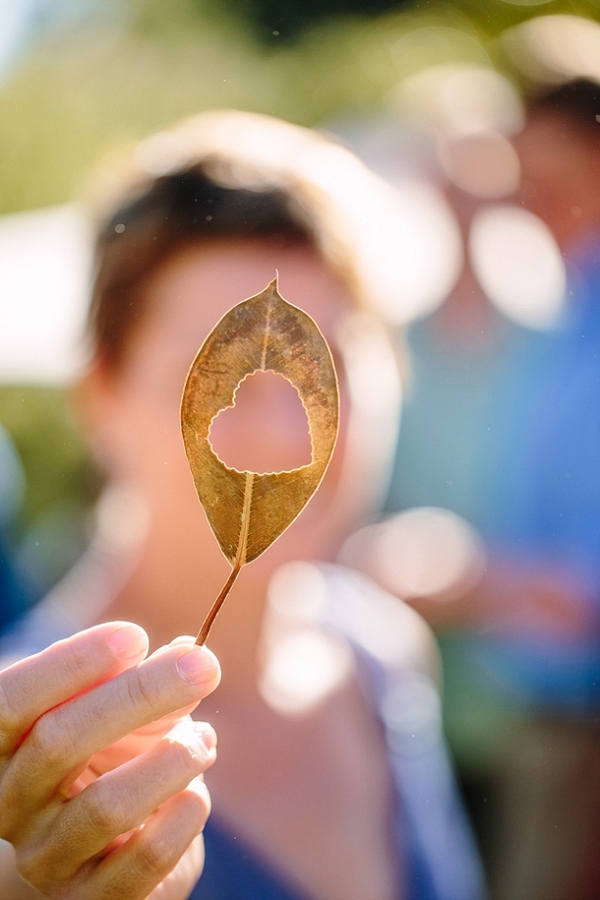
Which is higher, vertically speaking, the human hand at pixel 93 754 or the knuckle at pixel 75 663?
the knuckle at pixel 75 663

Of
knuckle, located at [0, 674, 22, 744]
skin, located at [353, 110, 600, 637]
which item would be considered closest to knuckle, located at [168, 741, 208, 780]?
knuckle, located at [0, 674, 22, 744]

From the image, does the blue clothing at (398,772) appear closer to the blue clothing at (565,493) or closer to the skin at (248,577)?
the skin at (248,577)

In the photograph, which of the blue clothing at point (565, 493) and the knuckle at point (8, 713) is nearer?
the knuckle at point (8, 713)

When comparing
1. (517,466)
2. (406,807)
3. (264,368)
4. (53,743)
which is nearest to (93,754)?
(53,743)

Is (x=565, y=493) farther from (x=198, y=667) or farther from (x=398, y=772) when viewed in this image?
(x=198, y=667)

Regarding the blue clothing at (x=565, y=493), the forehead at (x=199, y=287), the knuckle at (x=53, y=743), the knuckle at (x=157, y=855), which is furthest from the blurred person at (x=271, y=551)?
the blue clothing at (x=565, y=493)

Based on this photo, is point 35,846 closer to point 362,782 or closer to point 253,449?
point 253,449

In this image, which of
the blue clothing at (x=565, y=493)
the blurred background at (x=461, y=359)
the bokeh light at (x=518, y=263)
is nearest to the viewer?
the blue clothing at (x=565, y=493)
